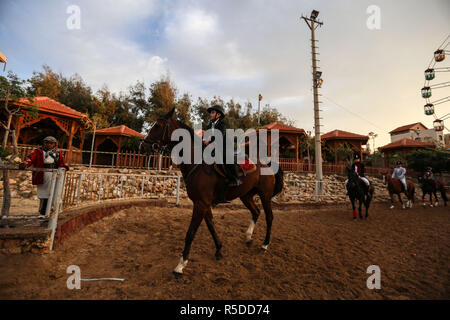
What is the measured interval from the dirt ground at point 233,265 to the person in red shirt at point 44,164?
104cm

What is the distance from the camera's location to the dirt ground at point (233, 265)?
258 centimetres

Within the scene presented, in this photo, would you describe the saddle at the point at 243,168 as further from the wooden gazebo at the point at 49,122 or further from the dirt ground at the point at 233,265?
the wooden gazebo at the point at 49,122

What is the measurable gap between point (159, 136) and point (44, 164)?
2.70 meters

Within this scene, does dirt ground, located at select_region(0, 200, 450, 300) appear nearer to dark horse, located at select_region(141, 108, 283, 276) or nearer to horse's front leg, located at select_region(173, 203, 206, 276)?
horse's front leg, located at select_region(173, 203, 206, 276)

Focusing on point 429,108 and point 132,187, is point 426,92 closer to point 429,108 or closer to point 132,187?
point 429,108

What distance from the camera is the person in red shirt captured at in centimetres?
380

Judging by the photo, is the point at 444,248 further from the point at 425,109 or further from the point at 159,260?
the point at 425,109

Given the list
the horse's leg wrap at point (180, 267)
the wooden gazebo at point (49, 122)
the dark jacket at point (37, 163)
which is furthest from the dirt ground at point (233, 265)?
the wooden gazebo at point (49, 122)

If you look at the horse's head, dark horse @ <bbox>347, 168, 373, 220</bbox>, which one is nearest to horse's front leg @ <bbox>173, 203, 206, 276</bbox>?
the horse's head

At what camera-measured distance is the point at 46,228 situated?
126 inches

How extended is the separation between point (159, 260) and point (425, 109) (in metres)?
27.7

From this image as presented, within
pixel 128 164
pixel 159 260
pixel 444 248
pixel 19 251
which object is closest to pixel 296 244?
pixel 159 260

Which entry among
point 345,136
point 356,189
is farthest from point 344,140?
point 356,189

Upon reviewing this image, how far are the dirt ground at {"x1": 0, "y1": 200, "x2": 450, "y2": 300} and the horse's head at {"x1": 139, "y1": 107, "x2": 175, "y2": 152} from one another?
1.99 meters
